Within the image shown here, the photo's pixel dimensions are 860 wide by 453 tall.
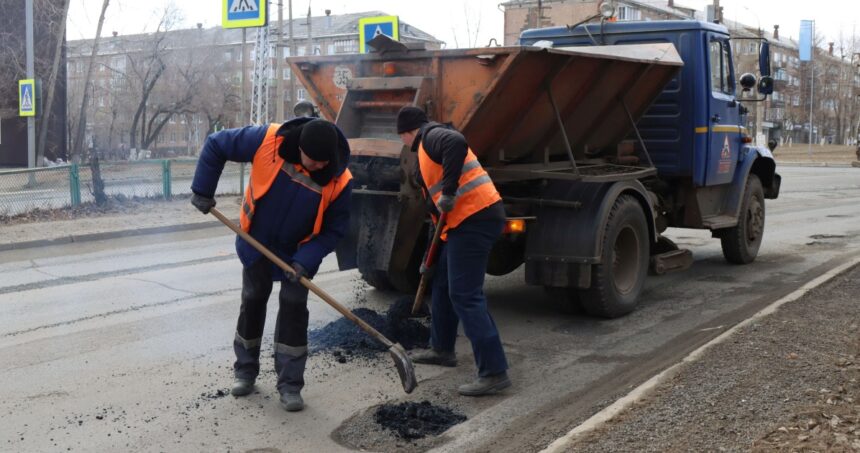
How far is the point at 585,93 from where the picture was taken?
23.2 ft

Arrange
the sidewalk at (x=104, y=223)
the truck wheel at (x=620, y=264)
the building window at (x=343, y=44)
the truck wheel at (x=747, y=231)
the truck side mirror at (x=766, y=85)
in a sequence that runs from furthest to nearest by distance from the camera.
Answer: the building window at (x=343, y=44), the sidewalk at (x=104, y=223), the truck wheel at (x=747, y=231), the truck side mirror at (x=766, y=85), the truck wheel at (x=620, y=264)

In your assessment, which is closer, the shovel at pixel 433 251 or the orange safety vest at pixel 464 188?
the orange safety vest at pixel 464 188

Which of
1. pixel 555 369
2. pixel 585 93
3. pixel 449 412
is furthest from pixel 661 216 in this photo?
pixel 449 412

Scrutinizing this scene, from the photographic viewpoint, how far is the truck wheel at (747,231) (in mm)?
9531

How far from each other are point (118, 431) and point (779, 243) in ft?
31.4

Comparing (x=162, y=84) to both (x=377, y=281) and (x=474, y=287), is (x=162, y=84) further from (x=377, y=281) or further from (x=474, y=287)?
(x=474, y=287)

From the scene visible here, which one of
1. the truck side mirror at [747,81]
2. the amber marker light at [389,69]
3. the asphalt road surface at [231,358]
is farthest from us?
the truck side mirror at [747,81]

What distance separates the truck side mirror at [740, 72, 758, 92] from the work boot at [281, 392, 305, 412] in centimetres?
627

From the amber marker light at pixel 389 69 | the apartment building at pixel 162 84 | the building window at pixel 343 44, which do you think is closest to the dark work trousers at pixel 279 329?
the amber marker light at pixel 389 69

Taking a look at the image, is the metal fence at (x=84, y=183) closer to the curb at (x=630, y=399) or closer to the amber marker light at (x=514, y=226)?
the amber marker light at (x=514, y=226)

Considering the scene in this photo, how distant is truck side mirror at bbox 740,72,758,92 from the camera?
900 centimetres

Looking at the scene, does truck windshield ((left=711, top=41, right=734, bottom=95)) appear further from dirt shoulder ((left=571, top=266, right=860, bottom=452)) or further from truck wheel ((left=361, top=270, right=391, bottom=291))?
truck wheel ((left=361, top=270, right=391, bottom=291))

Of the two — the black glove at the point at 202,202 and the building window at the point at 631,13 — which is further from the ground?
the building window at the point at 631,13

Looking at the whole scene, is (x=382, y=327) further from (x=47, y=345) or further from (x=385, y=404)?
(x=47, y=345)
